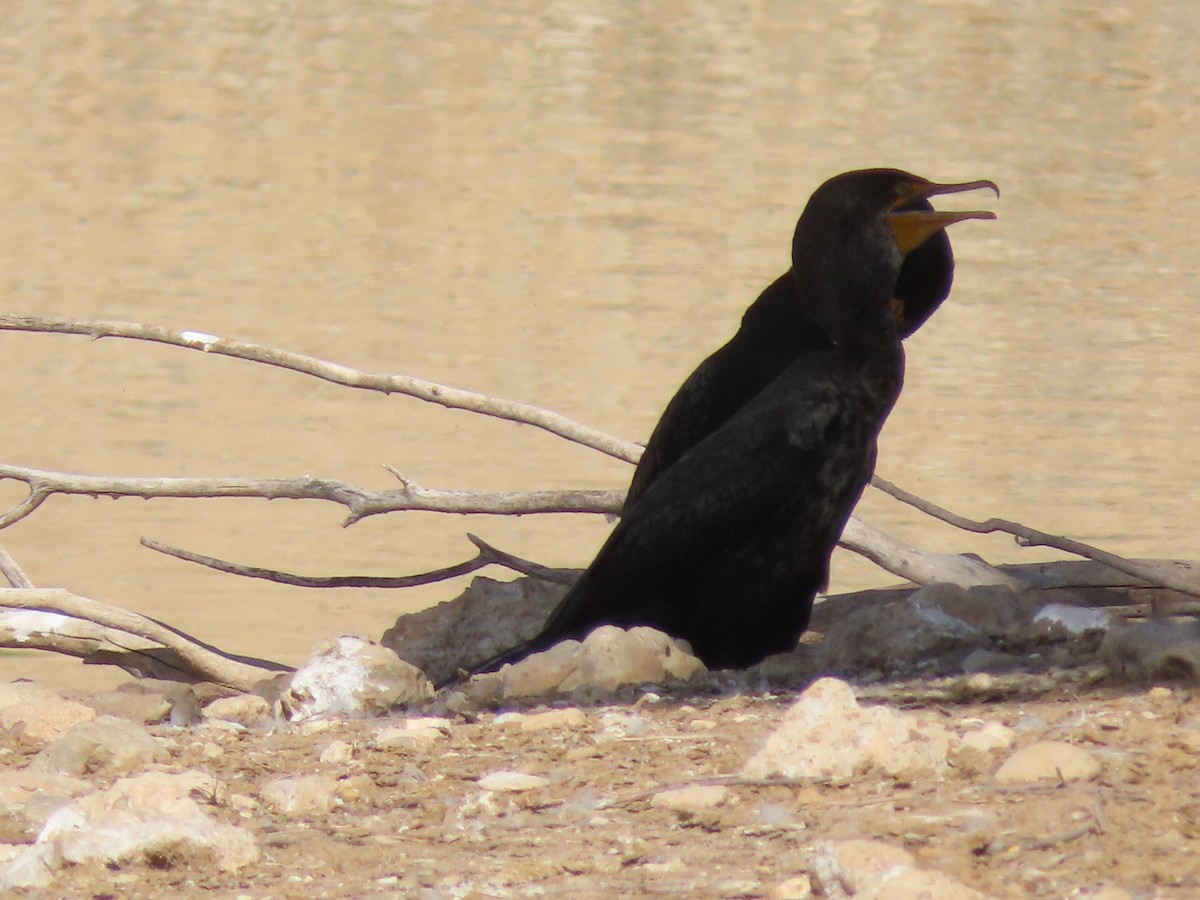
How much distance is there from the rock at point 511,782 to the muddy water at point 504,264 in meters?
2.57

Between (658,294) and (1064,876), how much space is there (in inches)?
303

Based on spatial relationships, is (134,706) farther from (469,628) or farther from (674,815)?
(674,815)

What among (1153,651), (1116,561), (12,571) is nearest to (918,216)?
(1116,561)

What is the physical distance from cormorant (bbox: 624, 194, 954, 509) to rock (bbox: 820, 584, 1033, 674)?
55 cm

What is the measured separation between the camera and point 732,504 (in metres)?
4.18

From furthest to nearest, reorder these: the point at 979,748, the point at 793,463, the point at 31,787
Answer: the point at 793,463
the point at 31,787
the point at 979,748

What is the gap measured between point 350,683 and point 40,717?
0.61 metres

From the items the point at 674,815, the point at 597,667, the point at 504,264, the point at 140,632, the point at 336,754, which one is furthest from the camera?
the point at 504,264

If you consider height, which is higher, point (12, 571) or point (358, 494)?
point (358, 494)

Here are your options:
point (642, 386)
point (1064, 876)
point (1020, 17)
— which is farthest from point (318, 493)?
point (1020, 17)

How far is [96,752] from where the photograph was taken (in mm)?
3514

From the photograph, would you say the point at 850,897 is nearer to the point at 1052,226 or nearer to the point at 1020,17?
the point at 1052,226

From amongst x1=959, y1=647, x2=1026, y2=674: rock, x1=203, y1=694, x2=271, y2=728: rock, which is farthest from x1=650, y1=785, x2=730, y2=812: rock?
x1=203, y1=694, x2=271, y2=728: rock

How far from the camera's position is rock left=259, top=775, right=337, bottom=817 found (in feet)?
10.4
